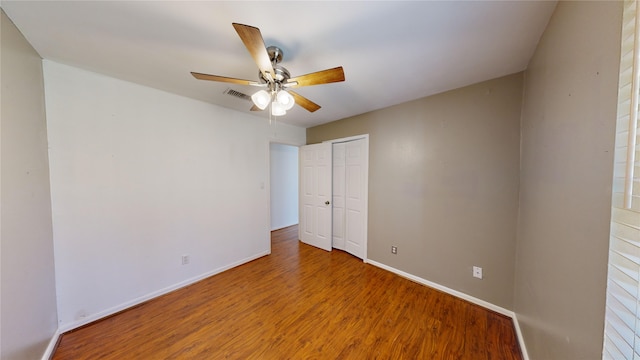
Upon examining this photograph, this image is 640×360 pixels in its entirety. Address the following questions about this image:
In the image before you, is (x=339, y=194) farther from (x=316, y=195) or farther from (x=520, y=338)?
(x=520, y=338)

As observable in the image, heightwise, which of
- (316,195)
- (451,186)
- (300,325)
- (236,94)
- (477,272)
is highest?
(236,94)

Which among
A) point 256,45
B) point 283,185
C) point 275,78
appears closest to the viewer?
point 256,45

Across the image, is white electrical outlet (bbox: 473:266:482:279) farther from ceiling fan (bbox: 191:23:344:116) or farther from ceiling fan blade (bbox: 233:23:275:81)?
A: ceiling fan blade (bbox: 233:23:275:81)

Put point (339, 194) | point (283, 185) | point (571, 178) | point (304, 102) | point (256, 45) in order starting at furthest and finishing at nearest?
point (283, 185)
point (339, 194)
point (304, 102)
point (256, 45)
point (571, 178)

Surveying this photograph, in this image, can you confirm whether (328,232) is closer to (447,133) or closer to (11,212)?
(447,133)

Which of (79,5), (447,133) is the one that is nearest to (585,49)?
(447,133)

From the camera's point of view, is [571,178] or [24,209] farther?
[24,209]

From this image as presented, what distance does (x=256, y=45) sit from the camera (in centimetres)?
106

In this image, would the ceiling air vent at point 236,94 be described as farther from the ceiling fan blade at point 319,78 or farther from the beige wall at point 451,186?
the beige wall at point 451,186

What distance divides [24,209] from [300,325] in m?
2.16

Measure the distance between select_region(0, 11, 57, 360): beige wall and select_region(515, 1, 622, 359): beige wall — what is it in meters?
2.88

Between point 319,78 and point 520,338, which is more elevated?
point 319,78

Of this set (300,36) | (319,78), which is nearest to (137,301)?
(319,78)

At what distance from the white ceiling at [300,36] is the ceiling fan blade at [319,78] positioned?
10.8 inches
